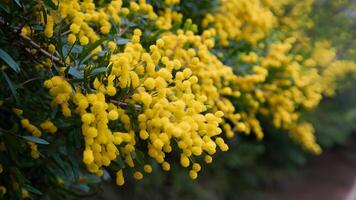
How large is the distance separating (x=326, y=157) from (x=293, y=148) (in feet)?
7.95

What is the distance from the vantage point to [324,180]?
7.55m

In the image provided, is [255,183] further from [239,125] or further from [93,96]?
[93,96]

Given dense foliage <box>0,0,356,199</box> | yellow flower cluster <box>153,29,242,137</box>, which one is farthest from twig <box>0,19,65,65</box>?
yellow flower cluster <box>153,29,242,137</box>

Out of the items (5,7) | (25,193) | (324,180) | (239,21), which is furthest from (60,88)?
Result: (324,180)

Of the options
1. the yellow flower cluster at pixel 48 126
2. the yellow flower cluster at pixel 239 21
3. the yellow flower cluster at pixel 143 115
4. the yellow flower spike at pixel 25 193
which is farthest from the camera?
the yellow flower cluster at pixel 239 21

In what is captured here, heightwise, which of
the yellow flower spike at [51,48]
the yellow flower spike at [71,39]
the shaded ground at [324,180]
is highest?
the yellow flower spike at [71,39]

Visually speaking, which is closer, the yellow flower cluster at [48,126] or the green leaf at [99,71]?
the green leaf at [99,71]

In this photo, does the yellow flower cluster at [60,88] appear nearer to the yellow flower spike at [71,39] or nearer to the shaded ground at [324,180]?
the yellow flower spike at [71,39]

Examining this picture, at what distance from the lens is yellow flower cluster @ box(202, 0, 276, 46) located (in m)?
2.33

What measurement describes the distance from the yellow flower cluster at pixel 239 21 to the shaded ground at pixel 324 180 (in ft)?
14.0

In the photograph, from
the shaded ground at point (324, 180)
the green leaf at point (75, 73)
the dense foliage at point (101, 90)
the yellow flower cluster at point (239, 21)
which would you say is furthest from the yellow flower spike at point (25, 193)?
the shaded ground at point (324, 180)

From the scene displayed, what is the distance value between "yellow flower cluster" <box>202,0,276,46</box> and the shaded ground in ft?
14.0

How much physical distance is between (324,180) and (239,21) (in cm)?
584

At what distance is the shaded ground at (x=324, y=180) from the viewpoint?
22.4ft
